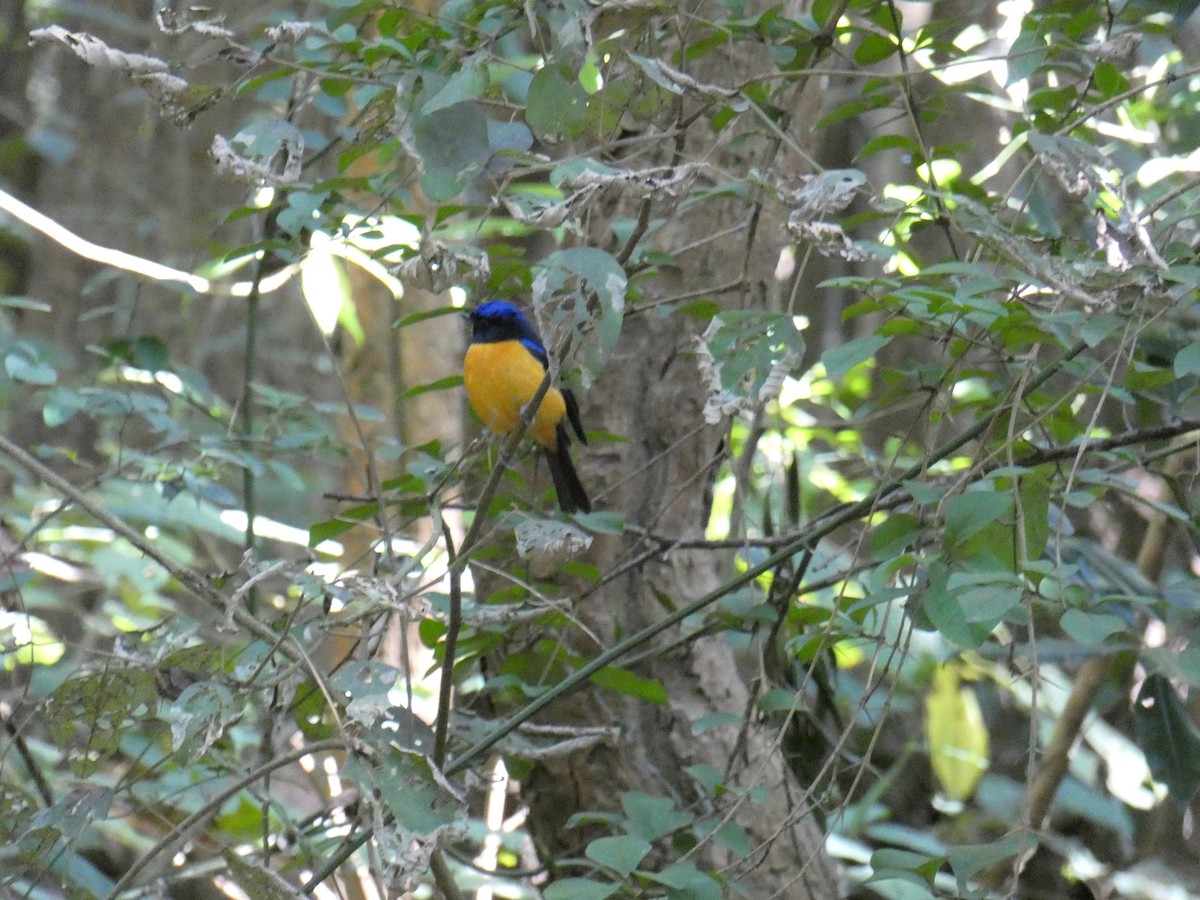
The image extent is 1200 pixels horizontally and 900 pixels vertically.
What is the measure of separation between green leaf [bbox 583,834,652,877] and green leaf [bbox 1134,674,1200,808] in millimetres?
1115

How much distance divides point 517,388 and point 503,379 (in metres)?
0.06

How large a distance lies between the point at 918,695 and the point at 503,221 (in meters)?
3.14

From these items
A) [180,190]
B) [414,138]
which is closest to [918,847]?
[414,138]

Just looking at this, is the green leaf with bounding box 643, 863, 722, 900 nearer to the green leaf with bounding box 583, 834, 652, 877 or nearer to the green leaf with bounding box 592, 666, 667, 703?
the green leaf with bounding box 583, 834, 652, 877

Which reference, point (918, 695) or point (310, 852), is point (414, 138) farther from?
point (918, 695)

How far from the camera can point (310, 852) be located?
2.29 meters

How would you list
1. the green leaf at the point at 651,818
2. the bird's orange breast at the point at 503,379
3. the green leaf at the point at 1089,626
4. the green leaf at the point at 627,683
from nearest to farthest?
the green leaf at the point at 1089,626 → the green leaf at the point at 651,818 → the green leaf at the point at 627,683 → the bird's orange breast at the point at 503,379

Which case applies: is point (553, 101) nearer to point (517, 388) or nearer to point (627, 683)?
point (627, 683)

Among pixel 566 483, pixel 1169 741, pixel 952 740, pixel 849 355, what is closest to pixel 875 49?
pixel 849 355

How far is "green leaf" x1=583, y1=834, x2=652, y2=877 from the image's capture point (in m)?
1.74

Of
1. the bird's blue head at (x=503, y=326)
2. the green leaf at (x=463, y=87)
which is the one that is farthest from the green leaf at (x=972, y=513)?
the bird's blue head at (x=503, y=326)

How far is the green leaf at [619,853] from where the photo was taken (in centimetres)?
174

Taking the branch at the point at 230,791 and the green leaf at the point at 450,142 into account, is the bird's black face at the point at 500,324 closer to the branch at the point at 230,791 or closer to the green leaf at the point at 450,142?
the green leaf at the point at 450,142

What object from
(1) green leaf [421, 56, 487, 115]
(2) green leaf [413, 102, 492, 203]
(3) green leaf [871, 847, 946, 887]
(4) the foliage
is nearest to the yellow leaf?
(4) the foliage
